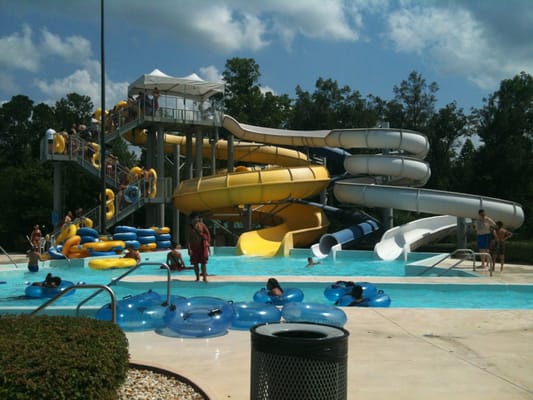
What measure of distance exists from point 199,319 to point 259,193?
1645 centimetres

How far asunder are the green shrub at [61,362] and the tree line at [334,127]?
96.2 ft

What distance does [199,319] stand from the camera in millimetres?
6258

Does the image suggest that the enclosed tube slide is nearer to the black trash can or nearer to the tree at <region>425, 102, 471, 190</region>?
the black trash can

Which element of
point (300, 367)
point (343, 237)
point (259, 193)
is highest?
point (259, 193)

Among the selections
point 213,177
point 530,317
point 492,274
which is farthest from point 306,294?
point 213,177

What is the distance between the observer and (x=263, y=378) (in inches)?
129

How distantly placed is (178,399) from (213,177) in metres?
19.0

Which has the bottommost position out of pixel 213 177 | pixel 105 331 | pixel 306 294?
pixel 306 294

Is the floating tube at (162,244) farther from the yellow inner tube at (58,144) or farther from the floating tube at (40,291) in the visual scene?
the floating tube at (40,291)

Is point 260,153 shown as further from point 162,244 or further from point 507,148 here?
point 507,148

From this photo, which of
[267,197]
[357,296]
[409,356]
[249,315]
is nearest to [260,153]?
[267,197]

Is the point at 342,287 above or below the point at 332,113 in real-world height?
below

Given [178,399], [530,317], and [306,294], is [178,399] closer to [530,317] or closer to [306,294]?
[530,317]

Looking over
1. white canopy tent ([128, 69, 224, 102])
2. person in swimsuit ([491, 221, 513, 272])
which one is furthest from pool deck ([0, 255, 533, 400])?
white canopy tent ([128, 69, 224, 102])
